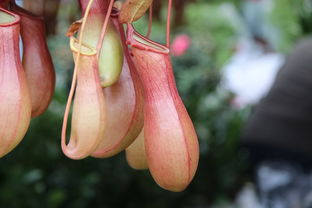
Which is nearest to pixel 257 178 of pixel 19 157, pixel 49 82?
pixel 19 157

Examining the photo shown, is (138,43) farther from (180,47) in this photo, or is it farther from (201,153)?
(180,47)

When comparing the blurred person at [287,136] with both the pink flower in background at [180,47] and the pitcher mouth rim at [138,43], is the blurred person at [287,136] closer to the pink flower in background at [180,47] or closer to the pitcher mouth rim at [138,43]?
the pink flower in background at [180,47]

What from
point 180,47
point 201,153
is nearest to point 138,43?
point 201,153

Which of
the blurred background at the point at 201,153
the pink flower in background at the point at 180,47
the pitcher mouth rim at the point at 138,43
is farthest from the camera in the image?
the pink flower in background at the point at 180,47

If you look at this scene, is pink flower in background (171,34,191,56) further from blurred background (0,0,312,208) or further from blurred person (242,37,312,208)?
blurred person (242,37,312,208)

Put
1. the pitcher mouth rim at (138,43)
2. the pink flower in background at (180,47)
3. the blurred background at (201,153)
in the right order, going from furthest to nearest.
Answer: the pink flower in background at (180,47)
the blurred background at (201,153)
the pitcher mouth rim at (138,43)

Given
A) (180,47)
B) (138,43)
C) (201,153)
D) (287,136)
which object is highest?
(138,43)

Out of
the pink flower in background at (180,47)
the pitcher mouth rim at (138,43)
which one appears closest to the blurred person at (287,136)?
the pink flower in background at (180,47)
